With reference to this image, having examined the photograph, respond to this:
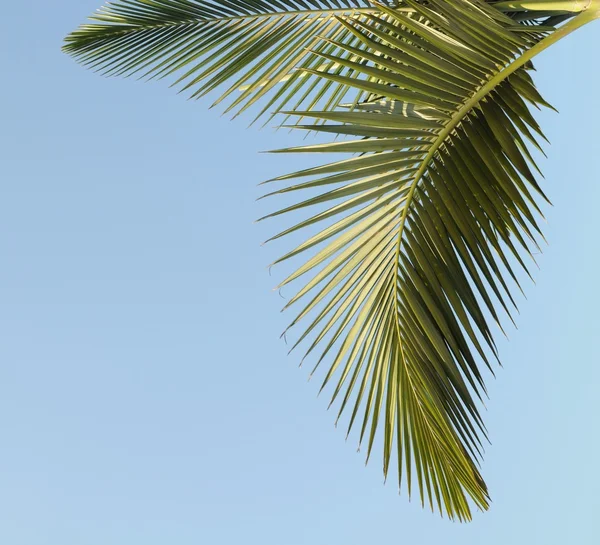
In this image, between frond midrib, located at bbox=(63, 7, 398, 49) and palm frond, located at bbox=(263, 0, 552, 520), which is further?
frond midrib, located at bbox=(63, 7, 398, 49)

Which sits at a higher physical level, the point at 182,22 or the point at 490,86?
the point at 182,22

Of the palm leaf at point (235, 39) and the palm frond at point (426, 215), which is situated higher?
the palm leaf at point (235, 39)

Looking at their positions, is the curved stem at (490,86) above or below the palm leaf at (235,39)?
below

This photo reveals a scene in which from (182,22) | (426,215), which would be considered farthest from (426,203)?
(182,22)

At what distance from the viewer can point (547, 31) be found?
1.63 m

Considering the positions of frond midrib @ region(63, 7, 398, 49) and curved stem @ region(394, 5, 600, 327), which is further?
frond midrib @ region(63, 7, 398, 49)

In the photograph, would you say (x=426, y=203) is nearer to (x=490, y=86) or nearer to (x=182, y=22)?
(x=490, y=86)

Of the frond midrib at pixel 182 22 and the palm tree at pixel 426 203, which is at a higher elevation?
the frond midrib at pixel 182 22

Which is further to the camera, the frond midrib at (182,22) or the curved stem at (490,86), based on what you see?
the frond midrib at (182,22)

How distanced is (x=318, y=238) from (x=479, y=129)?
1.72 ft

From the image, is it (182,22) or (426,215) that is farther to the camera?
(182,22)

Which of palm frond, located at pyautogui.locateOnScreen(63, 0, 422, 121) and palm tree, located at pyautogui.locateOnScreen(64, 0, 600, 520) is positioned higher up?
palm frond, located at pyautogui.locateOnScreen(63, 0, 422, 121)

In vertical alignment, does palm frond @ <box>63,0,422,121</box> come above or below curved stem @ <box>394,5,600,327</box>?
above

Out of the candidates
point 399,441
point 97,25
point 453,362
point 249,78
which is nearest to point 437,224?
point 453,362
